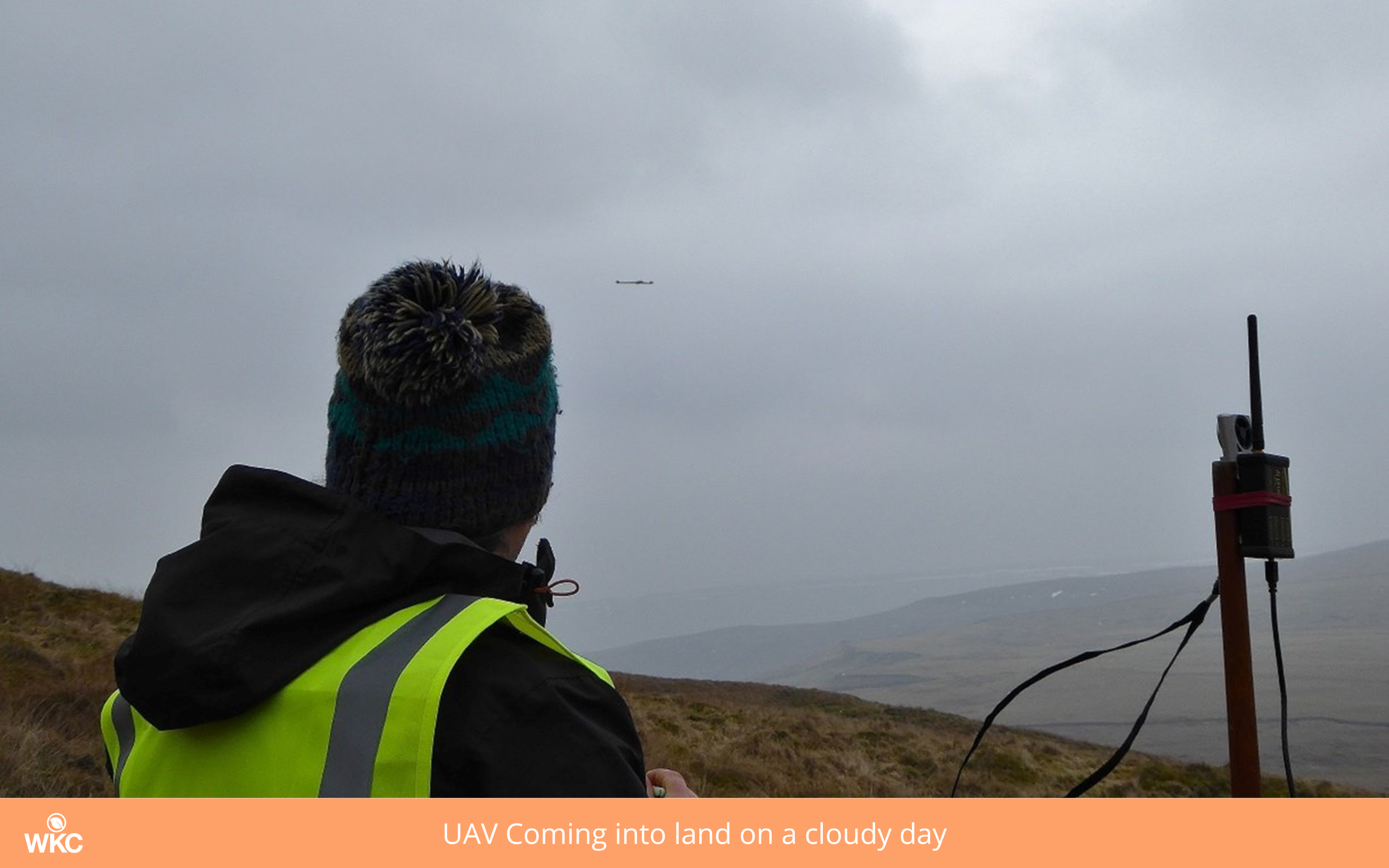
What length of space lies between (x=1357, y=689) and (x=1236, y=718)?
49746 mm

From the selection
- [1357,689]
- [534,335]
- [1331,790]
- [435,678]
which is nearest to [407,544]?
[435,678]

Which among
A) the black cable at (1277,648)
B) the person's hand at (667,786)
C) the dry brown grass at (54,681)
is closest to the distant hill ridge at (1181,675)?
the black cable at (1277,648)

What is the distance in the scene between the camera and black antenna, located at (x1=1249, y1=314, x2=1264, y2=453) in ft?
12.5

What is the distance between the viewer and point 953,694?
72.1 meters

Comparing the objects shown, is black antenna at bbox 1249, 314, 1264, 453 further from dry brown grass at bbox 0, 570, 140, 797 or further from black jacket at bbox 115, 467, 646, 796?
dry brown grass at bbox 0, 570, 140, 797

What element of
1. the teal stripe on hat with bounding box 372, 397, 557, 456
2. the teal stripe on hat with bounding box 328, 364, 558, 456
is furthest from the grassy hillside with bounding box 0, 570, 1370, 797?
the teal stripe on hat with bounding box 372, 397, 557, 456

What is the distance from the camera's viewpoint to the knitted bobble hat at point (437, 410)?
188cm

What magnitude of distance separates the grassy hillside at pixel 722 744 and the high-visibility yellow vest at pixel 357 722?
21.9ft

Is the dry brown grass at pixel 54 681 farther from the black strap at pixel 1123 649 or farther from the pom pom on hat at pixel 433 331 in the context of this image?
the black strap at pixel 1123 649

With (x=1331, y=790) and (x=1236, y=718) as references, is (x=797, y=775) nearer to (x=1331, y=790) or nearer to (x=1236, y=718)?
(x=1331, y=790)

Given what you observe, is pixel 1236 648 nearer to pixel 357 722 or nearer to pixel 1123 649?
pixel 1123 649

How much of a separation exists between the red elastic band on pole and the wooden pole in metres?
0.02

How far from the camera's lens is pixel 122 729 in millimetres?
1917

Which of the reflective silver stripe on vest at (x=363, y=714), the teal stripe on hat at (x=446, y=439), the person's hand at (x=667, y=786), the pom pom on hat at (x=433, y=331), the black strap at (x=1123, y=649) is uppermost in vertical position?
the pom pom on hat at (x=433, y=331)
